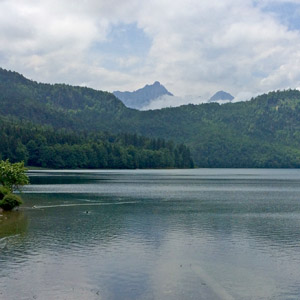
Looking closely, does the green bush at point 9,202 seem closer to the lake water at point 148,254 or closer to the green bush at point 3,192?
the lake water at point 148,254

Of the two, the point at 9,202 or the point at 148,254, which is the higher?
the point at 9,202

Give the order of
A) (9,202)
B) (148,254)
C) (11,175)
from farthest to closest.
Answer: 1. (11,175)
2. (9,202)
3. (148,254)

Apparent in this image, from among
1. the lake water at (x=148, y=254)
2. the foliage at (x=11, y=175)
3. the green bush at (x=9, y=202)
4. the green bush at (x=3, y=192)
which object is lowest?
the lake water at (x=148, y=254)

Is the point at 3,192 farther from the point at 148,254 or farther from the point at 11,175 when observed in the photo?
the point at 148,254

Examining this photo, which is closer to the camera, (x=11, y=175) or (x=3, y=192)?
(x=3, y=192)

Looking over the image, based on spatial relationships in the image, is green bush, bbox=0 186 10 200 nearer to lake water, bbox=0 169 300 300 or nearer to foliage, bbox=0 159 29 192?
foliage, bbox=0 159 29 192

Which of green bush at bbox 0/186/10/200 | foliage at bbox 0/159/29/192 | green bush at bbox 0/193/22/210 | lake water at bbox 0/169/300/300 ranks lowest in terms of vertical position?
lake water at bbox 0/169/300/300

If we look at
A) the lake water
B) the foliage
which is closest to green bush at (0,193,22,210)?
the lake water

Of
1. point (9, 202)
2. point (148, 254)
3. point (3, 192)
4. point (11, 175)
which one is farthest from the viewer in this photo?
point (11, 175)

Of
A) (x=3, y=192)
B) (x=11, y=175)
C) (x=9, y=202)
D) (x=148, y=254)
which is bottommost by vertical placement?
(x=148, y=254)

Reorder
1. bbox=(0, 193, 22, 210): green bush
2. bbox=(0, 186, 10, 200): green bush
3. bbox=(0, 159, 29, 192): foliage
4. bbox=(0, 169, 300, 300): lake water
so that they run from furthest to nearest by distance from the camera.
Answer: bbox=(0, 159, 29, 192): foliage
bbox=(0, 186, 10, 200): green bush
bbox=(0, 193, 22, 210): green bush
bbox=(0, 169, 300, 300): lake water

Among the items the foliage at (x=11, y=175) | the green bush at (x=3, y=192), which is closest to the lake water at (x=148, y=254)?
the green bush at (x=3, y=192)

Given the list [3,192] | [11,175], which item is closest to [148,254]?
[3,192]

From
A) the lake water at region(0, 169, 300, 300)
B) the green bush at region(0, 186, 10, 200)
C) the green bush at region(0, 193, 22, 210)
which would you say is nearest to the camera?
the lake water at region(0, 169, 300, 300)
